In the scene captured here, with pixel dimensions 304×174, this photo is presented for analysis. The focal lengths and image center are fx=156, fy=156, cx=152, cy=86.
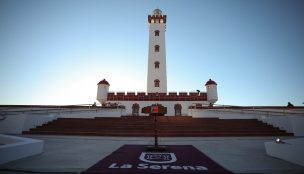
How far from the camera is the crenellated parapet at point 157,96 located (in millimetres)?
26219

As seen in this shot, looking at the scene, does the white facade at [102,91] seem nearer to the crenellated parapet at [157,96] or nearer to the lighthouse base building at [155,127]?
the lighthouse base building at [155,127]

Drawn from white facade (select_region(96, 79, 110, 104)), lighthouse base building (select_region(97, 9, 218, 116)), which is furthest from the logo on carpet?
white facade (select_region(96, 79, 110, 104))

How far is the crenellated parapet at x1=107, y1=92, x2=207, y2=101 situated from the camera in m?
26.2

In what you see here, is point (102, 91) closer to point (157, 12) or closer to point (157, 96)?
point (157, 96)

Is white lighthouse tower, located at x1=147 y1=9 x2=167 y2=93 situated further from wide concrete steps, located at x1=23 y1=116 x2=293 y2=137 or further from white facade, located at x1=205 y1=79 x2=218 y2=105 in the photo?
wide concrete steps, located at x1=23 y1=116 x2=293 y2=137

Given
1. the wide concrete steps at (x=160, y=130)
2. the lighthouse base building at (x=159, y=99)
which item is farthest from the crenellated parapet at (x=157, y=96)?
the wide concrete steps at (x=160, y=130)

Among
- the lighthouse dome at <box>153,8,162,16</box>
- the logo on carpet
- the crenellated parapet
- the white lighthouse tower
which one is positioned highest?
the lighthouse dome at <box>153,8,162,16</box>

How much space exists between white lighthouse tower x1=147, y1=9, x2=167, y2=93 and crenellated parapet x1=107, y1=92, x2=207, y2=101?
2644 mm

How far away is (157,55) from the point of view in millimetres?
31359

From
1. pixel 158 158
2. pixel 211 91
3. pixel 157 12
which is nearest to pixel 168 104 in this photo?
pixel 211 91

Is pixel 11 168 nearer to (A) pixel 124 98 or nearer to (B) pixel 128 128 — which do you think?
(B) pixel 128 128

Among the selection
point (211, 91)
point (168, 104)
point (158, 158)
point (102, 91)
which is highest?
point (211, 91)

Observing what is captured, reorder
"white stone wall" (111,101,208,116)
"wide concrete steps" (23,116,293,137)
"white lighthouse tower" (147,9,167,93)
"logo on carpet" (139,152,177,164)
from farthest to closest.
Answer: "white lighthouse tower" (147,9,167,93) → "white stone wall" (111,101,208,116) → "wide concrete steps" (23,116,293,137) → "logo on carpet" (139,152,177,164)

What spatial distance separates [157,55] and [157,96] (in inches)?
366
